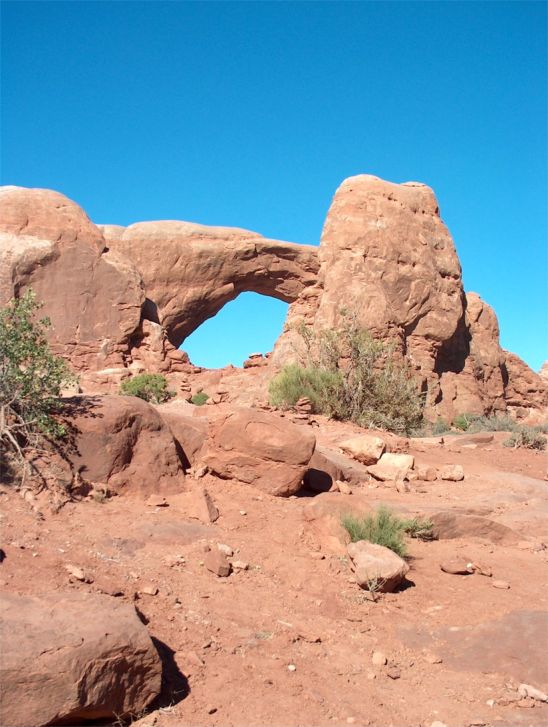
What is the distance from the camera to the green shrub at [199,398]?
17.5 meters

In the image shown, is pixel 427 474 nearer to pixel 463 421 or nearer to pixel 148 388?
pixel 148 388

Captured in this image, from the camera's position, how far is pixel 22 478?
5395 mm

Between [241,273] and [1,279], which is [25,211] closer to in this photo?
[1,279]

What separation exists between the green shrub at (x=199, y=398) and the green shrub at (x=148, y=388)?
65 cm

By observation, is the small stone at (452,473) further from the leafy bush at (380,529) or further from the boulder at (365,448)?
the leafy bush at (380,529)

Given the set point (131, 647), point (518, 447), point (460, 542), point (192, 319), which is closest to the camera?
point (131, 647)

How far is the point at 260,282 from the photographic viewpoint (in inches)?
861

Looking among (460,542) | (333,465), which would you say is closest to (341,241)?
(333,465)

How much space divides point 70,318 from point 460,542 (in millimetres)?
13454

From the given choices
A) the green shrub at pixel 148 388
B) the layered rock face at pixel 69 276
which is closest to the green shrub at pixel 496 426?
the green shrub at pixel 148 388

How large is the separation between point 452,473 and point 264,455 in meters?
2.90

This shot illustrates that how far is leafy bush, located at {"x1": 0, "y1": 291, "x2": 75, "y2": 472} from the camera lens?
580cm

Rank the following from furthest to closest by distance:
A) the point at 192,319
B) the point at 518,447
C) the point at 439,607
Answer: the point at 192,319 < the point at 518,447 < the point at 439,607

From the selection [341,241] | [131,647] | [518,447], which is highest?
[341,241]
